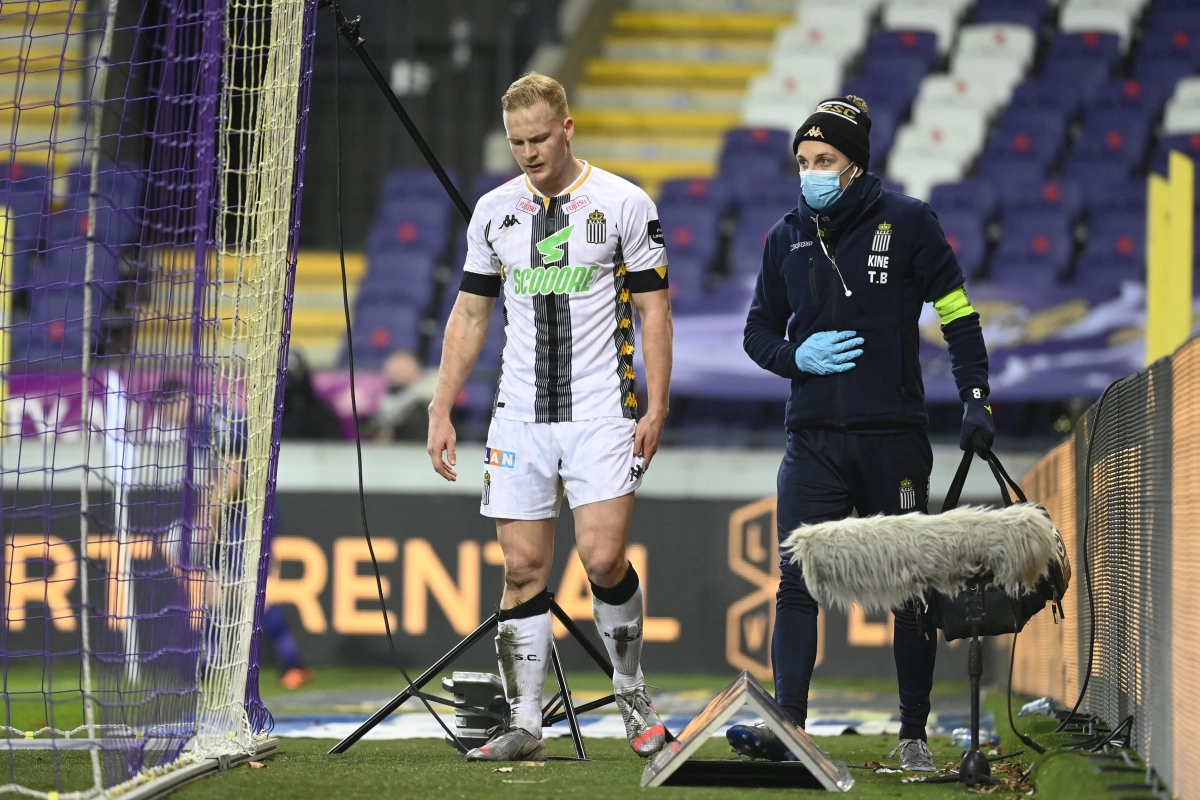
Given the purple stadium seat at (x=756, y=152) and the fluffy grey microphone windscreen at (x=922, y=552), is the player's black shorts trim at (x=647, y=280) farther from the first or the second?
the purple stadium seat at (x=756, y=152)

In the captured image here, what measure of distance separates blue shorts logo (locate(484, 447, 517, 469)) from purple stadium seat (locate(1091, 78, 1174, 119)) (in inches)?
454

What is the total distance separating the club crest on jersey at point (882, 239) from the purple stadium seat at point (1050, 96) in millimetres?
11090

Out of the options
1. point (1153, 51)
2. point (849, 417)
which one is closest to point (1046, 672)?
point (849, 417)

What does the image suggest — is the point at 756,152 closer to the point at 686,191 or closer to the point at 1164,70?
the point at 686,191

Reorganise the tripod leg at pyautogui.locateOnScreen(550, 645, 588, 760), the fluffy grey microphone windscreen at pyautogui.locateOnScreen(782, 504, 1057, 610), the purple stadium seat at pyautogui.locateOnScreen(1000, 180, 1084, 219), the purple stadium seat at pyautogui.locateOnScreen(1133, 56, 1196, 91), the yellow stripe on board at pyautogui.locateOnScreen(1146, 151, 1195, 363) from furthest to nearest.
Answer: the purple stadium seat at pyautogui.locateOnScreen(1133, 56, 1196, 91)
the purple stadium seat at pyautogui.locateOnScreen(1000, 180, 1084, 219)
the yellow stripe on board at pyautogui.locateOnScreen(1146, 151, 1195, 363)
the tripod leg at pyautogui.locateOnScreen(550, 645, 588, 760)
the fluffy grey microphone windscreen at pyautogui.locateOnScreen(782, 504, 1057, 610)

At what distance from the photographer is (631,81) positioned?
1711cm

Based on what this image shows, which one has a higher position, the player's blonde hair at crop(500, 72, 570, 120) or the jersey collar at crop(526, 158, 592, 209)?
the player's blonde hair at crop(500, 72, 570, 120)

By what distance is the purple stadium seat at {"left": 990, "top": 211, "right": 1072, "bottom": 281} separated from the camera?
12.5 meters

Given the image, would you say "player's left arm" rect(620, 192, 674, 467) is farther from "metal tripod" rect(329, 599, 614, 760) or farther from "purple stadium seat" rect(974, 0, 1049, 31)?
"purple stadium seat" rect(974, 0, 1049, 31)

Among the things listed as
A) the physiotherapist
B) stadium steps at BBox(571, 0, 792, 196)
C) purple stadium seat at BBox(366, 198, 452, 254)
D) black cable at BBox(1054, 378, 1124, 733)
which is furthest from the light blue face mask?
stadium steps at BBox(571, 0, 792, 196)

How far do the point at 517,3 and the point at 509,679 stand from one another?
13415 mm

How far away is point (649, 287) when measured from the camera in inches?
185

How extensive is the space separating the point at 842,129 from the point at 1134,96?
1157 cm

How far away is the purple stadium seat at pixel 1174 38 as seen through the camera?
1546cm
